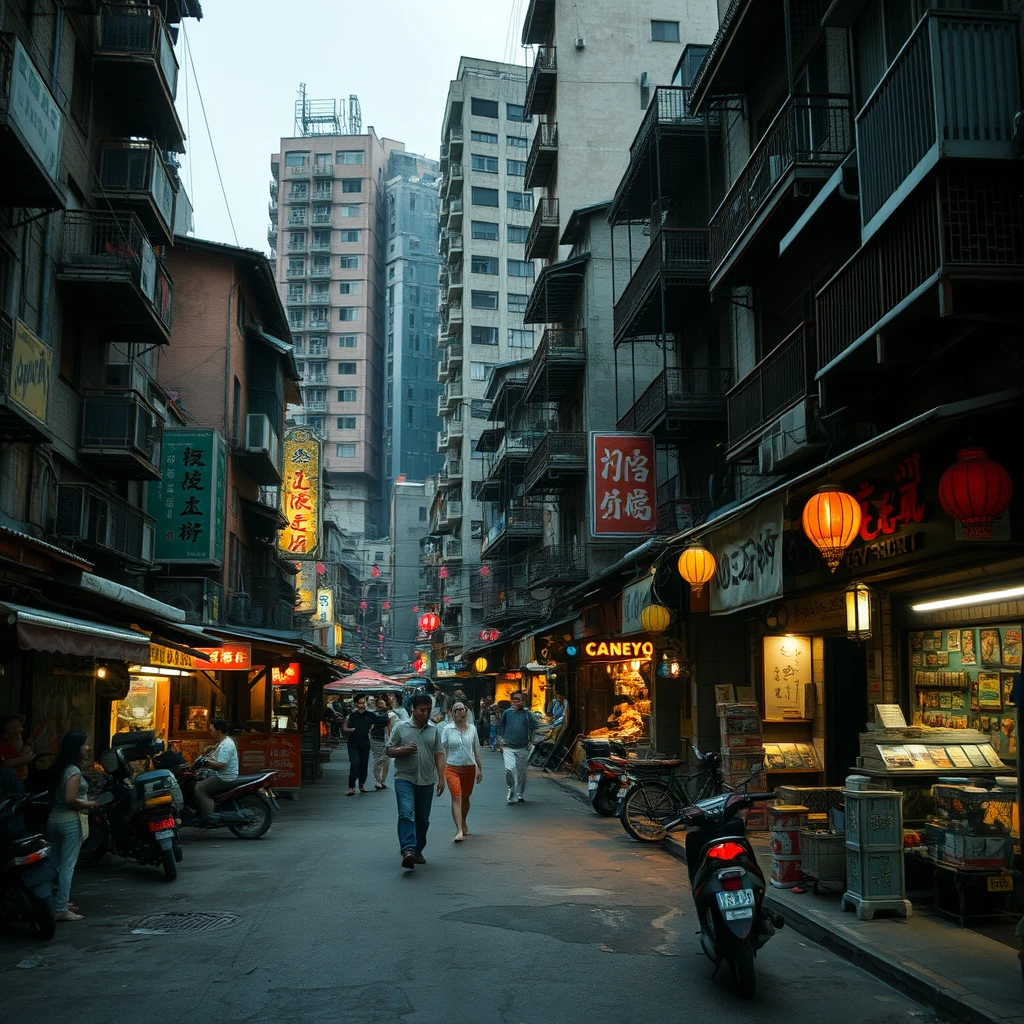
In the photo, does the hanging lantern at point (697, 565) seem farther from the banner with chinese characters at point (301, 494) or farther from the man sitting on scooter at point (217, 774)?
the banner with chinese characters at point (301, 494)

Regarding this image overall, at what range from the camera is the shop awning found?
9883 millimetres

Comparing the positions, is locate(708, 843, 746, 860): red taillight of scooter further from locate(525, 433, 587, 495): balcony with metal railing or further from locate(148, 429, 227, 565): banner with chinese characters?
locate(525, 433, 587, 495): balcony with metal railing

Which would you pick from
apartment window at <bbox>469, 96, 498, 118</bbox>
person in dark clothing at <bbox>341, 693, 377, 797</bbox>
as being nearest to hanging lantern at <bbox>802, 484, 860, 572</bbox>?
person in dark clothing at <bbox>341, 693, 377, 797</bbox>

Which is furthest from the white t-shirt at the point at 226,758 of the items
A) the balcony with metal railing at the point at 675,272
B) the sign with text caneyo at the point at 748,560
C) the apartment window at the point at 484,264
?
the apartment window at the point at 484,264

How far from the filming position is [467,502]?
70750 mm

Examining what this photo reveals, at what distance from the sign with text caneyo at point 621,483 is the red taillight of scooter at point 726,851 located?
15.3m

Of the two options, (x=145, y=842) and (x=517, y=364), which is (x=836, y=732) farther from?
(x=517, y=364)

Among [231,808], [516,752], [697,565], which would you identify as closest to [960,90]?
[697,565]

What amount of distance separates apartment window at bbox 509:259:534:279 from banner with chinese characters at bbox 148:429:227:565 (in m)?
54.3

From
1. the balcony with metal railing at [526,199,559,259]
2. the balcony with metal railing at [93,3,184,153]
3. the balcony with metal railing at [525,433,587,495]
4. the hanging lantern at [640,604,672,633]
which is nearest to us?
the hanging lantern at [640,604,672,633]

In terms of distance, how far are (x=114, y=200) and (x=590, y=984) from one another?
1901 centimetres

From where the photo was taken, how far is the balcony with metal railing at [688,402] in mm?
20141

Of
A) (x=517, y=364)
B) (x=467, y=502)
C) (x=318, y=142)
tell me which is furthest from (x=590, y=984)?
(x=318, y=142)

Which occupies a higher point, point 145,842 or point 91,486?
point 91,486
